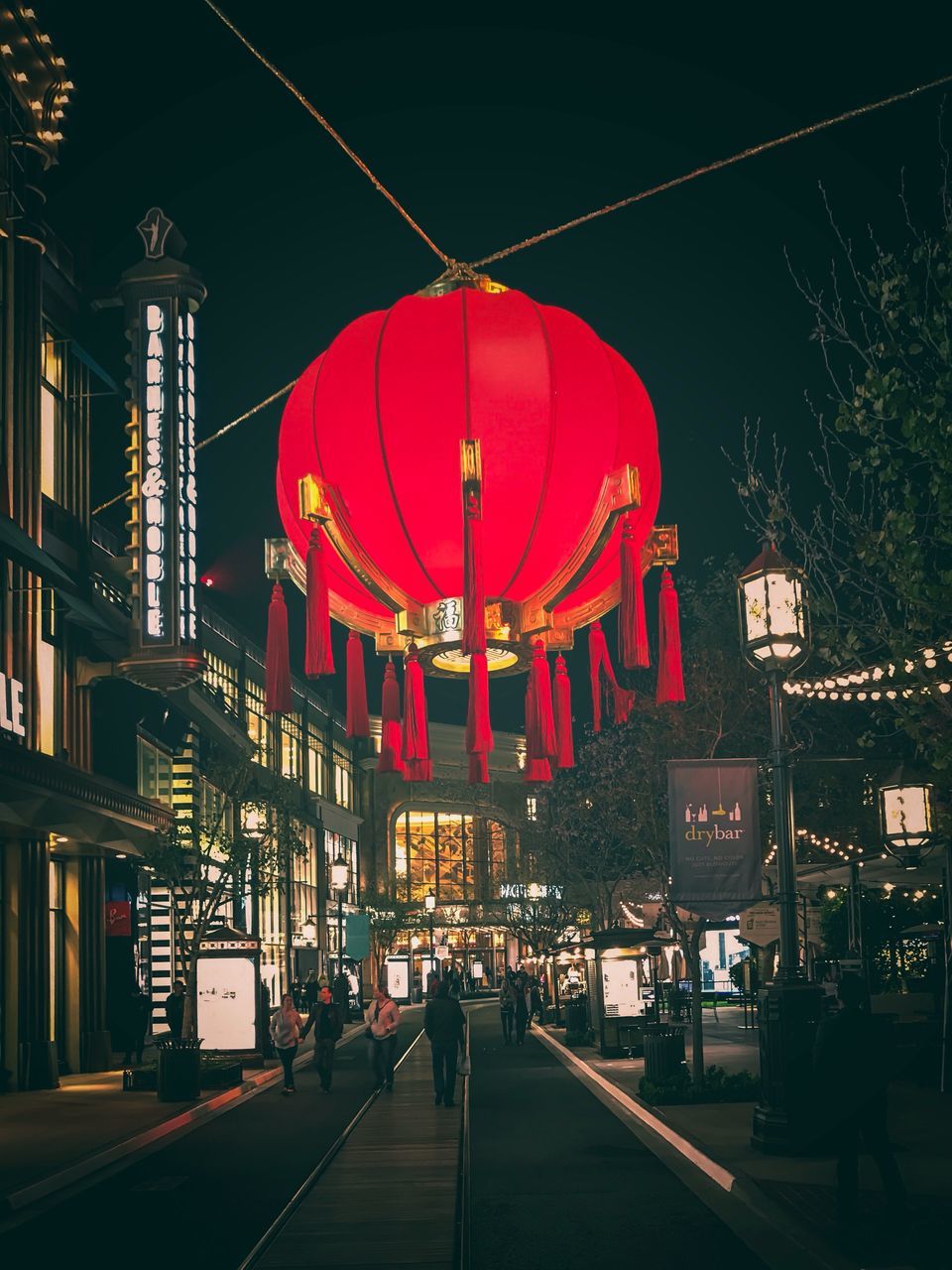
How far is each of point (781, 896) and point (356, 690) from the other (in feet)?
15.9

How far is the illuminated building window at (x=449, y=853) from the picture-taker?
124 m

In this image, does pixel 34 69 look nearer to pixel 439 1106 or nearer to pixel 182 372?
pixel 182 372

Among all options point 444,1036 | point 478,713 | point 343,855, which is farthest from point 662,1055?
point 343,855

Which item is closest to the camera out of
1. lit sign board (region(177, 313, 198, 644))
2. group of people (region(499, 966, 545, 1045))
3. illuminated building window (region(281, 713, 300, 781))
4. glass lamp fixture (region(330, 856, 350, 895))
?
lit sign board (region(177, 313, 198, 644))

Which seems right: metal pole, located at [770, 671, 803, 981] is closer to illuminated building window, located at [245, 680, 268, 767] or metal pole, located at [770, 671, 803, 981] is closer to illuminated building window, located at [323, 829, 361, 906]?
illuminated building window, located at [245, 680, 268, 767]

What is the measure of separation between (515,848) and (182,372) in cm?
9645

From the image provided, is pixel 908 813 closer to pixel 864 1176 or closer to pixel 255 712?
pixel 864 1176

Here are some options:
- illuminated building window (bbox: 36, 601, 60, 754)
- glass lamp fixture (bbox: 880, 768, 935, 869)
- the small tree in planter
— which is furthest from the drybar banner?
illuminated building window (bbox: 36, 601, 60, 754)

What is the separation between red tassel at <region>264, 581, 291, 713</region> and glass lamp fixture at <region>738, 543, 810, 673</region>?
15.6 ft

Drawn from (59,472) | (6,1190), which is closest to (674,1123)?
(6,1190)

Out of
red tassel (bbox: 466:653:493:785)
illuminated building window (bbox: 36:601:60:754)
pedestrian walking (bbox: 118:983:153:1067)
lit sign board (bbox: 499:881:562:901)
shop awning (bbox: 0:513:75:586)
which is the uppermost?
shop awning (bbox: 0:513:75:586)

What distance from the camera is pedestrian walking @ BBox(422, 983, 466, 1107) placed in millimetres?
22953

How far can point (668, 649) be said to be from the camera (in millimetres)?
16109

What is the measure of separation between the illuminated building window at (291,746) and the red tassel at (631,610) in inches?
2628
